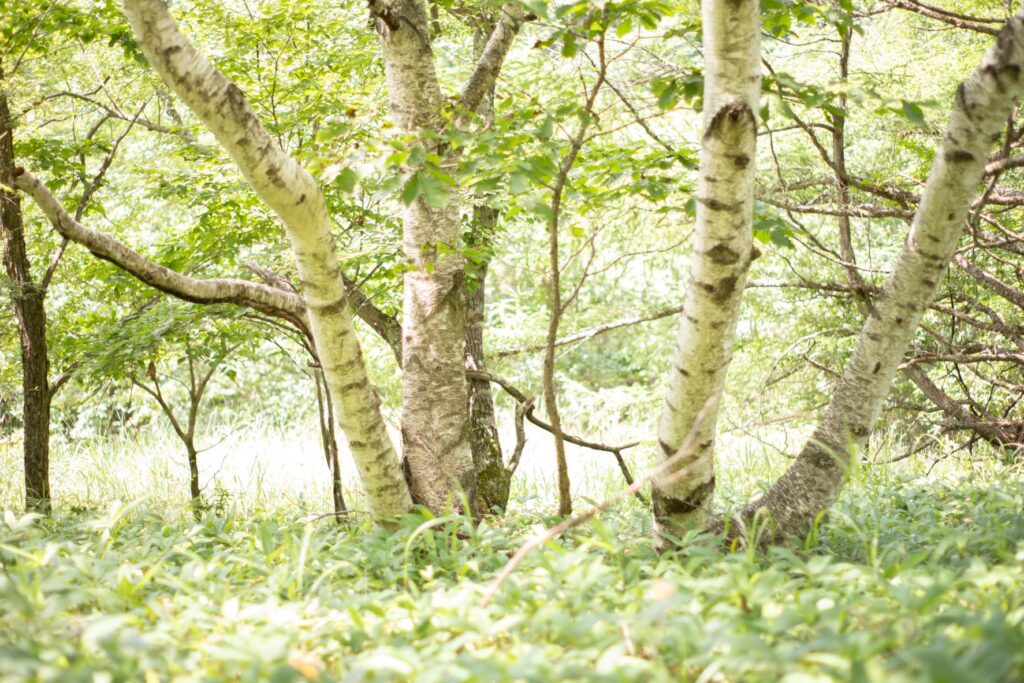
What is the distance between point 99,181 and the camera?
4.16 m

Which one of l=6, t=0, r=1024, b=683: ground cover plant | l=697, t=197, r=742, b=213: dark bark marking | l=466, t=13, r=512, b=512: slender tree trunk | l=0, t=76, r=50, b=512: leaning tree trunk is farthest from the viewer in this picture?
l=466, t=13, r=512, b=512: slender tree trunk

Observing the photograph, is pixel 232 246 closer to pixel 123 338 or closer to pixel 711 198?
pixel 123 338

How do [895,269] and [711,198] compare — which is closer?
[711,198]

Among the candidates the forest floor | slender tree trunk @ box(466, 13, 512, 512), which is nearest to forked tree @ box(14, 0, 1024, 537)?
the forest floor

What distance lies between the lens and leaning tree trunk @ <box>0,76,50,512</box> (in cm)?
382

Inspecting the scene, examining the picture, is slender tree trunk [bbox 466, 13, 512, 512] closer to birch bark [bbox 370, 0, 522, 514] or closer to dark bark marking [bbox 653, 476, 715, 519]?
birch bark [bbox 370, 0, 522, 514]

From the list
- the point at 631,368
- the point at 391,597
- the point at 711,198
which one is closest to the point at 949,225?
the point at 711,198

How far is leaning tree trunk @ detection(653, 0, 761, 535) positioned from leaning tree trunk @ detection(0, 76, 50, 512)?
10.4ft

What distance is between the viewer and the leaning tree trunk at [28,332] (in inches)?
150

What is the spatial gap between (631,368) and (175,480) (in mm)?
6773

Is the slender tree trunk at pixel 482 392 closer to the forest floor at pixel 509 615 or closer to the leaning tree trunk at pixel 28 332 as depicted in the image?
the forest floor at pixel 509 615

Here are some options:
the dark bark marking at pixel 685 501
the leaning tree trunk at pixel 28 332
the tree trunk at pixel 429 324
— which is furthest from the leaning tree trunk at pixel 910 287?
the leaning tree trunk at pixel 28 332

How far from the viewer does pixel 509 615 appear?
5.53ft

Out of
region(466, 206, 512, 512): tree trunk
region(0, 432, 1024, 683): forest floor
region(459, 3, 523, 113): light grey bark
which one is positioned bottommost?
region(0, 432, 1024, 683): forest floor
